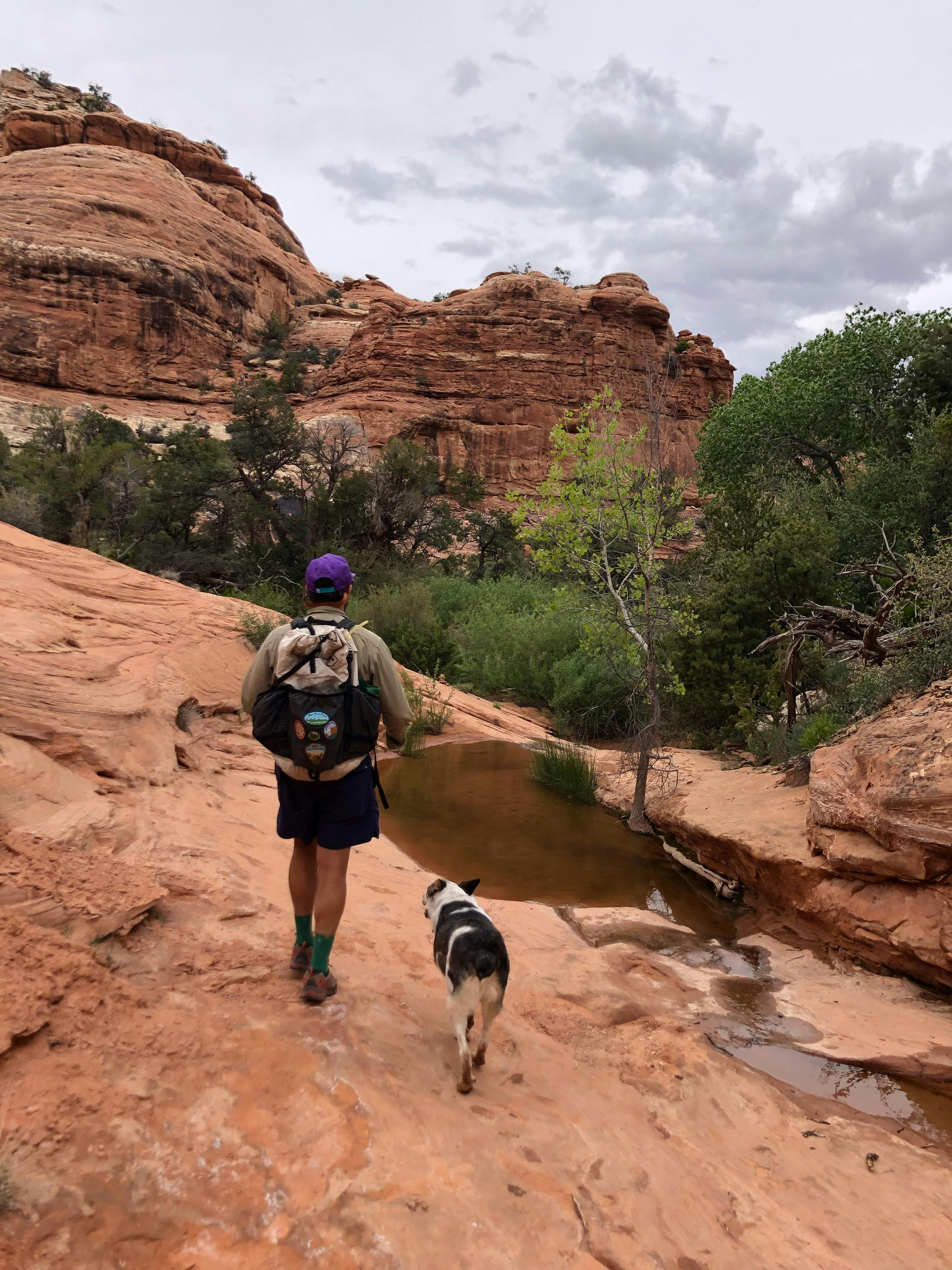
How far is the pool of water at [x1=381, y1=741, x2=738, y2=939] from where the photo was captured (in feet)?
21.1

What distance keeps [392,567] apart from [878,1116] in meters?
19.5

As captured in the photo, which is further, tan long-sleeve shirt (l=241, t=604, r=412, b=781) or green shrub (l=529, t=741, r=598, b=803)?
green shrub (l=529, t=741, r=598, b=803)

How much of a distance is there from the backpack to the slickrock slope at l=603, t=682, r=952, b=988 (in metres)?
4.13

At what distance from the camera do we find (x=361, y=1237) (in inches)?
75.3

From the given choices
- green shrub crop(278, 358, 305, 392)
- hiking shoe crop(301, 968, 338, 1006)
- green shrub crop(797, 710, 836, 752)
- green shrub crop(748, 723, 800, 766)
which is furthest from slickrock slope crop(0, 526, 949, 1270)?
green shrub crop(278, 358, 305, 392)

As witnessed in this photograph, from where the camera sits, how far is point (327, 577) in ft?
10.0

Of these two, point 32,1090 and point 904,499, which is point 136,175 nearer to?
point 904,499

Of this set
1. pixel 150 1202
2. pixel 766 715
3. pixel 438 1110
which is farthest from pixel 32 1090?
pixel 766 715

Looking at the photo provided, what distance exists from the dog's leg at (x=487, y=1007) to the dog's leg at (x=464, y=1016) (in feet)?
0.14

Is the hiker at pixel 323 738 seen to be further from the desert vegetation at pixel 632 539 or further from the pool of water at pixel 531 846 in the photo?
the desert vegetation at pixel 632 539

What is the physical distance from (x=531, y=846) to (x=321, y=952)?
15.9ft

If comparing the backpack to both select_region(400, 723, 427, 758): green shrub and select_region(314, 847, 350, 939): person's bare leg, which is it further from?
select_region(400, 723, 427, 758): green shrub

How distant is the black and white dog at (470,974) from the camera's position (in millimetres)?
2738

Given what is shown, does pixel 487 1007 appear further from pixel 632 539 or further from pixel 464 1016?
pixel 632 539
